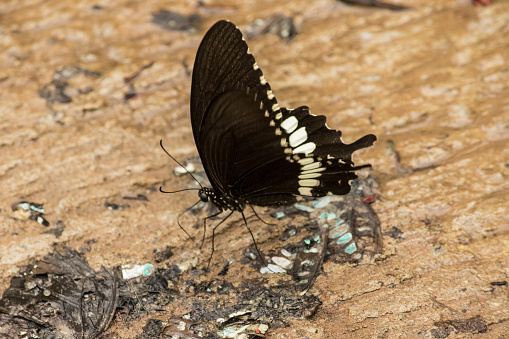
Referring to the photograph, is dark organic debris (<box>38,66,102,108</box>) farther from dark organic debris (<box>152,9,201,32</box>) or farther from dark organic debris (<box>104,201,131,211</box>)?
dark organic debris (<box>104,201,131,211</box>)

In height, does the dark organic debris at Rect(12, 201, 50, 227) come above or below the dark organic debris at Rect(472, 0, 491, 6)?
below

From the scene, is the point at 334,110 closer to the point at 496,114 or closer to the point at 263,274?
the point at 496,114

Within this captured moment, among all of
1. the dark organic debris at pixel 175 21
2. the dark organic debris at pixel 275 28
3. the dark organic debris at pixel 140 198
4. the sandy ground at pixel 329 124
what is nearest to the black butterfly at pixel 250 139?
the sandy ground at pixel 329 124

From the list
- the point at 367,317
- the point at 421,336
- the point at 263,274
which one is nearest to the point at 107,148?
the point at 263,274

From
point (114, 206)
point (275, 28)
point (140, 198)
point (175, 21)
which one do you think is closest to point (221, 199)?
point (140, 198)

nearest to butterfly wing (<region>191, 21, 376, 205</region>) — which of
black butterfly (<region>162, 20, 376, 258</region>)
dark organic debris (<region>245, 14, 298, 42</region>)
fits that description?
black butterfly (<region>162, 20, 376, 258</region>)
